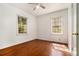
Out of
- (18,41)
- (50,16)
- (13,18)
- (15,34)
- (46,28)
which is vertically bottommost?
(18,41)

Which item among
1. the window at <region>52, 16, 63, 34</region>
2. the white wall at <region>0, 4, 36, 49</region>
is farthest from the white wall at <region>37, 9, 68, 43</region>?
the white wall at <region>0, 4, 36, 49</region>

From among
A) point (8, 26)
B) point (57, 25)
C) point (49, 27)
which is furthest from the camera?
point (49, 27)

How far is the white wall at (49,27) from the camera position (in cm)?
434

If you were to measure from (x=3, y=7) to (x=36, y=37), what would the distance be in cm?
345

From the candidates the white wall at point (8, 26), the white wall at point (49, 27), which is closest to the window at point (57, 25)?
the white wall at point (49, 27)

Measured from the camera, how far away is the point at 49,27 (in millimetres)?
5270

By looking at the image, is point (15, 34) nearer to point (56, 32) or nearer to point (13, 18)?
point (13, 18)

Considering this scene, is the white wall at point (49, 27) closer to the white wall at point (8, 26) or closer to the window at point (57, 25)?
the window at point (57, 25)

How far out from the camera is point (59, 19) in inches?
186

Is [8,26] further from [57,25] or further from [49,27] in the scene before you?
[57,25]

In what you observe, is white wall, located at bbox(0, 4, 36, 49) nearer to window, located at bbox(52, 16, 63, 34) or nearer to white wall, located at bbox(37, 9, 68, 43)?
white wall, located at bbox(37, 9, 68, 43)

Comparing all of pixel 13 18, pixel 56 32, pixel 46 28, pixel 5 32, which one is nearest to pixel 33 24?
pixel 46 28

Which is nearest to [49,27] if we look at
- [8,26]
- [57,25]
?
[57,25]

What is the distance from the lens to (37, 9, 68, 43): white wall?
171 inches
